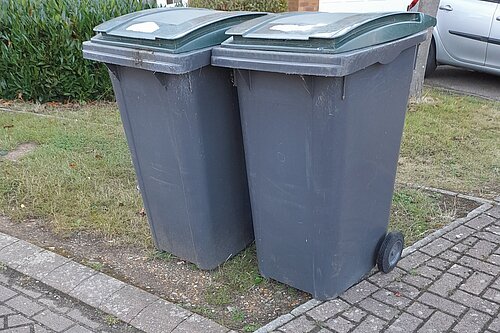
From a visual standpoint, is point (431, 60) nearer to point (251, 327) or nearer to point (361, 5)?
point (361, 5)

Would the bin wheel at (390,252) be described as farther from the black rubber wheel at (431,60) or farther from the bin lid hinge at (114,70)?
the black rubber wheel at (431,60)

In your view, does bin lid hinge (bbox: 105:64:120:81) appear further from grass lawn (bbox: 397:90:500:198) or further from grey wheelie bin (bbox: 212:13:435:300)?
grass lawn (bbox: 397:90:500:198)

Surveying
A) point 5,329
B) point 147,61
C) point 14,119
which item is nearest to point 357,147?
point 147,61

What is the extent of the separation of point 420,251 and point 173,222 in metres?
1.54

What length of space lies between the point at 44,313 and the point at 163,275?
68 cm

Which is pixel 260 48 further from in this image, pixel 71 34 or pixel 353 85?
pixel 71 34

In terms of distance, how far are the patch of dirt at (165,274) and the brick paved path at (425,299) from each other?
161mm

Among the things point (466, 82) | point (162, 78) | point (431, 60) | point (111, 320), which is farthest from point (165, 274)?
point (466, 82)

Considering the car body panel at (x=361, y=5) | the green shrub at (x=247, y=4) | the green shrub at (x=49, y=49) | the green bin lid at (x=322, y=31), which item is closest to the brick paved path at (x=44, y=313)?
the green bin lid at (x=322, y=31)

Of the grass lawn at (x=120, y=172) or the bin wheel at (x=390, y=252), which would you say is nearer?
the bin wheel at (x=390, y=252)

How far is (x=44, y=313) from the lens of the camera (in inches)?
115

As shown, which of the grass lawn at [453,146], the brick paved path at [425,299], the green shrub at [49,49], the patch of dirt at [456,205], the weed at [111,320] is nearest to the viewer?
the brick paved path at [425,299]

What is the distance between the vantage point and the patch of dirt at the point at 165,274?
9.50 feet

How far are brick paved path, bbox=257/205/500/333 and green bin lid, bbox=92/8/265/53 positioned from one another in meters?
1.46
